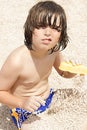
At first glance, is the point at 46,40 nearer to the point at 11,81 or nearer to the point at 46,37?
the point at 46,37

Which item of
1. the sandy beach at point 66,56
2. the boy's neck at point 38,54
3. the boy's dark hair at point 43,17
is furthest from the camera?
the sandy beach at point 66,56

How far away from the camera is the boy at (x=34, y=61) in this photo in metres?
1.44

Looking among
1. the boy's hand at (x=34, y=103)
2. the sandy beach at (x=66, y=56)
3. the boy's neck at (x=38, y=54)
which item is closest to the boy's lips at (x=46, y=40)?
the boy's neck at (x=38, y=54)

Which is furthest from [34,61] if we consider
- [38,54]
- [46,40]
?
[46,40]

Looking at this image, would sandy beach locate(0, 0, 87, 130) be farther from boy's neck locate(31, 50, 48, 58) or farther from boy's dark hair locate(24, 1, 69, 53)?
boy's dark hair locate(24, 1, 69, 53)

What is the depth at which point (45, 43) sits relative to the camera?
4.76ft

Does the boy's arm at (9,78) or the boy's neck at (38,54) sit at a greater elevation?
the boy's neck at (38,54)

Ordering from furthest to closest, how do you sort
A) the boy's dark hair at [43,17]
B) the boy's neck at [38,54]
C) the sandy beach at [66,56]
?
1. the sandy beach at [66,56]
2. the boy's neck at [38,54]
3. the boy's dark hair at [43,17]

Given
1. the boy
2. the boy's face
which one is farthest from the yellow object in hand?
the boy's face

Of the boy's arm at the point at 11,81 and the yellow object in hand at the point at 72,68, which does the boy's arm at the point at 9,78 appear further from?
the yellow object in hand at the point at 72,68

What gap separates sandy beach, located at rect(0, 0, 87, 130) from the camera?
1.77m

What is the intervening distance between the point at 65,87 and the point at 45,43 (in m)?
0.63

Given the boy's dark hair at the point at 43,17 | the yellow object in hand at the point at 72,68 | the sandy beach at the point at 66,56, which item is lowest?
the sandy beach at the point at 66,56

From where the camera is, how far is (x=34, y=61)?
158 centimetres
